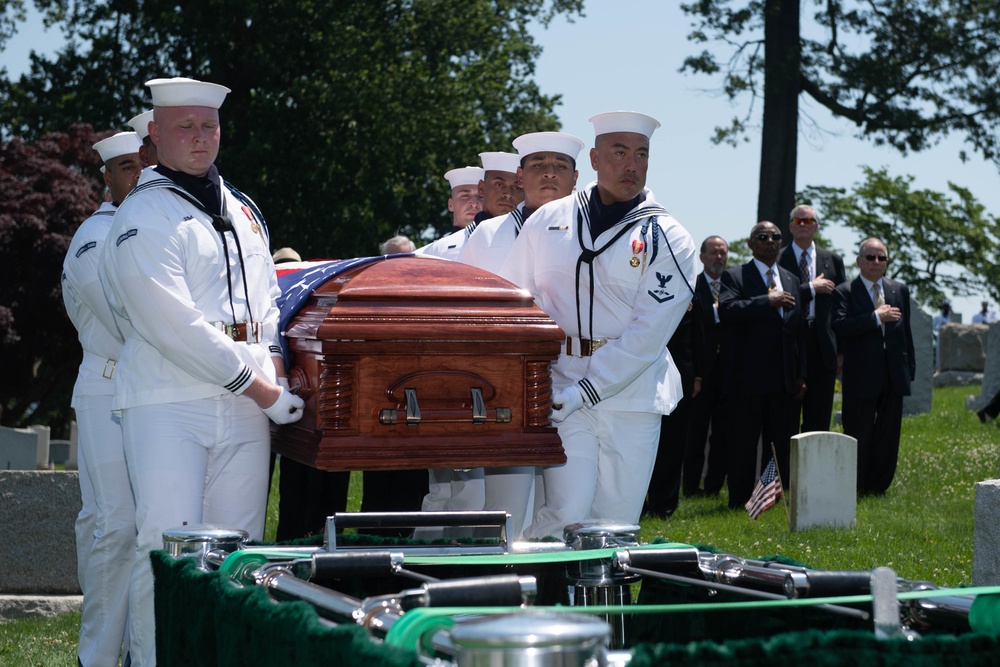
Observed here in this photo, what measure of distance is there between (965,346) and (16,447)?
19.2 meters

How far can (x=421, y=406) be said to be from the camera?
167 inches

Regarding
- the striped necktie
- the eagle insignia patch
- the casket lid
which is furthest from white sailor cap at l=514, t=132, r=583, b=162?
the striped necktie

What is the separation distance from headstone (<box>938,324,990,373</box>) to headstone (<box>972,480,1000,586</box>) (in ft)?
69.6

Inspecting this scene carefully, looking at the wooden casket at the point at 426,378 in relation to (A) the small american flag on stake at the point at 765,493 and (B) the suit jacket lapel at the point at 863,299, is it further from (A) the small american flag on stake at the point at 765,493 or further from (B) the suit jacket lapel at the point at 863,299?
(B) the suit jacket lapel at the point at 863,299

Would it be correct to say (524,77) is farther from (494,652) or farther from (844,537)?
(494,652)

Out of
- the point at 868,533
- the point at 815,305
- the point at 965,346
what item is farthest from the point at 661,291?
the point at 965,346

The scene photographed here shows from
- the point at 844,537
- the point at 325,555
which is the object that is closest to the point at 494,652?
the point at 325,555

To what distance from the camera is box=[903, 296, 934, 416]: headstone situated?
17.6m

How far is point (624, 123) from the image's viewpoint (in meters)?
5.46

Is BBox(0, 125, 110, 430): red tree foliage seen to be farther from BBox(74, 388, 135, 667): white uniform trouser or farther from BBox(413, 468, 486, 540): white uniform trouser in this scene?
BBox(74, 388, 135, 667): white uniform trouser

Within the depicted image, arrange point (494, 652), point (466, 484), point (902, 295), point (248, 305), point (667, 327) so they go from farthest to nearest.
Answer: point (902, 295)
point (466, 484)
point (667, 327)
point (248, 305)
point (494, 652)

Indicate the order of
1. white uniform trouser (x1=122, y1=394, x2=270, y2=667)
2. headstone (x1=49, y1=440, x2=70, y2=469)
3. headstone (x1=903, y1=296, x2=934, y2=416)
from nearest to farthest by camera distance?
white uniform trouser (x1=122, y1=394, x2=270, y2=667)
headstone (x1=903, y1=296, x2=934, y2=416)
headstone (x1=49, y1=440, x2=70, y2=469)

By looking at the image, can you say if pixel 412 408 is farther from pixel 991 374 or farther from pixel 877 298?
pixel 991 374

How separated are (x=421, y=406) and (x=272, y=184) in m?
20.1
